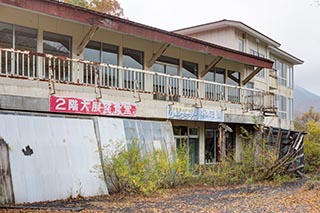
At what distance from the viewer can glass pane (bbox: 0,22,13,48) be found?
12766 millimetres

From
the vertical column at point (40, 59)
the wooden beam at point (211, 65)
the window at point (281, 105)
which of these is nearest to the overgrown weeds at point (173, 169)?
the vertical column at point (40, 59)

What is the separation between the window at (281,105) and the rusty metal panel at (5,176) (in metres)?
23.9

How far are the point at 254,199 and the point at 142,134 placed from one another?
4573mm

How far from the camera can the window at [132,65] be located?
16.4m

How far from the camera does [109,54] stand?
635 inches

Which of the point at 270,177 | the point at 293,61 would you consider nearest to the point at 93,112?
the point at 270,177

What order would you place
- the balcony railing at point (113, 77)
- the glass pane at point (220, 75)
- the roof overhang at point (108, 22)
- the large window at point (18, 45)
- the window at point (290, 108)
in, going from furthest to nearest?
the window at point (290, 108)
the glass pane at point (220, 75)
the large window at point (18, 45)
the balcony railing at point (113, 77)
the roof overhang at point (108, 22)

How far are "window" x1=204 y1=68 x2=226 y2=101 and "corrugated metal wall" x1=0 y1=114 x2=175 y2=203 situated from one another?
8.29 m

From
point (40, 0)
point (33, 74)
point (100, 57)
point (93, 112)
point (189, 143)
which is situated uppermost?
point (40, 0)

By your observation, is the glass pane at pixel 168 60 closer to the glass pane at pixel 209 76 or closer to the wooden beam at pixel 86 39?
the glass pane at pixel 209 76

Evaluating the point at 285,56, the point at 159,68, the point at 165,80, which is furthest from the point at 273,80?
the point at 165,80

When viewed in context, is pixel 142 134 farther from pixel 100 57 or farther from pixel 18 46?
pixel 18 46

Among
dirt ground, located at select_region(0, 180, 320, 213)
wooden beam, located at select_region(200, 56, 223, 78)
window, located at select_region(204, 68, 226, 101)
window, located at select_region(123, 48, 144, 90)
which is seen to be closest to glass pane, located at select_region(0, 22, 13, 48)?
window, located at select_region(123, 48, 144, 90)

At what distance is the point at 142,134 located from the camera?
14016 mm
